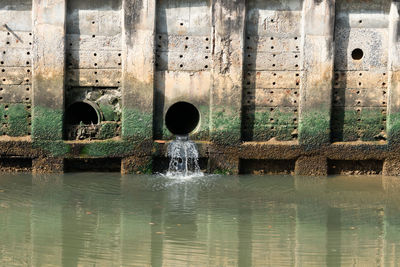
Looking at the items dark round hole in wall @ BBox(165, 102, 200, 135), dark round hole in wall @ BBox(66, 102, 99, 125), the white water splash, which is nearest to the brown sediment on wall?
the white water splash

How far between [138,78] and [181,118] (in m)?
2.11

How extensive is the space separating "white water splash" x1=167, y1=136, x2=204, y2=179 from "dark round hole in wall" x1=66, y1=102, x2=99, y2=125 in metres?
1.91

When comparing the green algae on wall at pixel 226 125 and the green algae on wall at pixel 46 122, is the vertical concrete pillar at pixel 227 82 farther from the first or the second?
the green algae on wall at pixel 46 122

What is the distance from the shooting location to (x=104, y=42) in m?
11.8

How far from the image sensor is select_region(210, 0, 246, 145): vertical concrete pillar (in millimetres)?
11711

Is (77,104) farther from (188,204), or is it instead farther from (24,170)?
(188,204)

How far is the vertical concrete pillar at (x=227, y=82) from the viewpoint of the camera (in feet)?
38.4

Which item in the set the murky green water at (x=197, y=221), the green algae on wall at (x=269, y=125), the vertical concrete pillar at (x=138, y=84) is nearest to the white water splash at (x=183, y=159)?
the vertical concrete pillar at (x=138, y=84)

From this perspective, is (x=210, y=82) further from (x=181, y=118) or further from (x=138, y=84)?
(x=181, y=118)

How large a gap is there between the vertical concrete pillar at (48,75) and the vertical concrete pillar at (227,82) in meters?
2.73

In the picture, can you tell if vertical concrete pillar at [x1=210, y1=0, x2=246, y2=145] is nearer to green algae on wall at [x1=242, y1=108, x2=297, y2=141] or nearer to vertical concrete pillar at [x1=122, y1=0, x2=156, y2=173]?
green algae on wall at [x1=242, y1=108, x2=297, y2=141]

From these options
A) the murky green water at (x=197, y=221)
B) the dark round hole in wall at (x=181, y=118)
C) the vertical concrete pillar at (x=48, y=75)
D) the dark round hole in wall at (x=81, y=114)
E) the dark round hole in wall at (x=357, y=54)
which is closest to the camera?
the murky green water at (x=197, y=221)

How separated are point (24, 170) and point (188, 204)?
3787 mm

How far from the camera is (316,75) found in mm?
11852
